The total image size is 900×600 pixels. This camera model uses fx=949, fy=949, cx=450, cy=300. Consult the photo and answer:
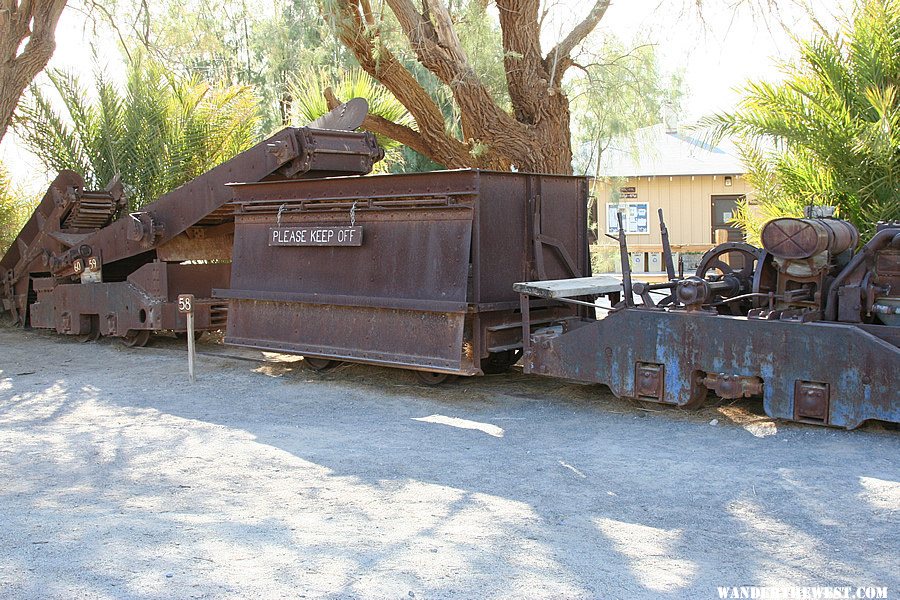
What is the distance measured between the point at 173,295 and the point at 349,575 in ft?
25.5

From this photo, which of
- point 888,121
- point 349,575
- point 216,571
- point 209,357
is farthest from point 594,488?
point 209,357

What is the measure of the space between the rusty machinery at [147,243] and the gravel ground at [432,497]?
2.69 meters

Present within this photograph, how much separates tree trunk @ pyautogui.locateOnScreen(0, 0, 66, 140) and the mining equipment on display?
2.14 metres

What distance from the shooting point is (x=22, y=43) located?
12000 millimetres

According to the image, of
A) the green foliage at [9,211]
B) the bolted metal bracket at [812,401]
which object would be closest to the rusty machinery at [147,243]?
the green foliage at [9,211]

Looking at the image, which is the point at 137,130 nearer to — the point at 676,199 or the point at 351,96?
the point at 351,96

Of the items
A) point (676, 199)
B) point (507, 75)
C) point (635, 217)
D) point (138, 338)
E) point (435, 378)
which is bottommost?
point (435, 378)

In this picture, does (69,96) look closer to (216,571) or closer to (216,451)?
(216,451)

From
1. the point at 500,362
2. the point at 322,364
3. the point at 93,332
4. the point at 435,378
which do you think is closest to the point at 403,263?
the point at 435,378

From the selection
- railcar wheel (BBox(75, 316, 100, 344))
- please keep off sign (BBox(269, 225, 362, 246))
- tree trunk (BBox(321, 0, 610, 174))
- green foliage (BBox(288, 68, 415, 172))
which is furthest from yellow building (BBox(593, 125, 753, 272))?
please keep off sign (BBox(269, 225, 362, 246))

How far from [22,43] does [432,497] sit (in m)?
9.79

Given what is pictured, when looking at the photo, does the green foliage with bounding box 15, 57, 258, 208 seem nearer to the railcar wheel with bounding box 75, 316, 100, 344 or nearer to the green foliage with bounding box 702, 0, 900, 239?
the railcar wheel with bounding box 75, 316, 100, 344

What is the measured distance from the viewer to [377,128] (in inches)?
484

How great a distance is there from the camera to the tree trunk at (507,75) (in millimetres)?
10609
